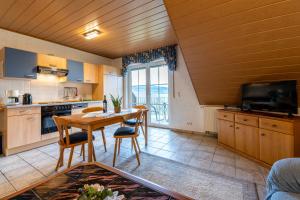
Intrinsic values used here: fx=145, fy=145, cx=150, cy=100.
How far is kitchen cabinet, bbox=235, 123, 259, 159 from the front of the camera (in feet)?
7.95

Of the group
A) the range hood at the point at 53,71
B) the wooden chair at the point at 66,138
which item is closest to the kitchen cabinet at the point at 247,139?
the wooden chair at the point at 66,138

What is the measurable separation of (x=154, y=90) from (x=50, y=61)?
2862 mm

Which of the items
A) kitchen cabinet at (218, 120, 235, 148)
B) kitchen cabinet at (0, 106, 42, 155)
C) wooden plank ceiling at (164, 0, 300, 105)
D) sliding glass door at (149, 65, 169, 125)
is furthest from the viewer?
sliding glass door at (149, 65, 169, 125)

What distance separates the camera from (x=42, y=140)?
3.10m

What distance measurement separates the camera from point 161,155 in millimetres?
2625

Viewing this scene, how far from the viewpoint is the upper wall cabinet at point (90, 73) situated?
4.24 metres

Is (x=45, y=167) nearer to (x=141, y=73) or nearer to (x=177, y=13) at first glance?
(x=177, y=13)

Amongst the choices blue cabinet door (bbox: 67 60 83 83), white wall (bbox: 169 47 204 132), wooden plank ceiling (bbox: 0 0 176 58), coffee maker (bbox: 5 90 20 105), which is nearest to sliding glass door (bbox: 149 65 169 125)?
white wall (bbox: 169 47 204 132)

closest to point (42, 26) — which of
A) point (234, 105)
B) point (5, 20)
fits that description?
point (5, 20)

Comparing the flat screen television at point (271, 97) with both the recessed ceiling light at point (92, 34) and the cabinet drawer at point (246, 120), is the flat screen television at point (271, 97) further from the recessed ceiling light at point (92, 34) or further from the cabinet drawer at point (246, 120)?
the recessed ceiling light at point (92, 34)

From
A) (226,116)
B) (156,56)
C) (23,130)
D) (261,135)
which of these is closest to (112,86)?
(156,56)

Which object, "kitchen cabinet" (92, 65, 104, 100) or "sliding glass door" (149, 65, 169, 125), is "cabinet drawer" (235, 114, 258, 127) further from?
"kitchen cabinet" (92, 65, 104, 100)

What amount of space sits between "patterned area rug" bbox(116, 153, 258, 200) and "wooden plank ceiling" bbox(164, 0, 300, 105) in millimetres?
1803

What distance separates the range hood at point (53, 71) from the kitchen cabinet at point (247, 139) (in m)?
4.07
